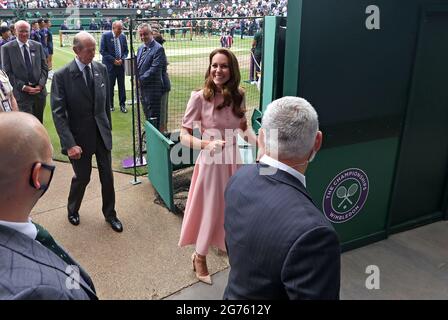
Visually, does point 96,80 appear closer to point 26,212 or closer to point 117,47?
point 26,212

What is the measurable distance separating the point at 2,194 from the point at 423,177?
4.21 m

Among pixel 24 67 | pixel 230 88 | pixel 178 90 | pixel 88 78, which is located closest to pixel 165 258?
pixel 230 88

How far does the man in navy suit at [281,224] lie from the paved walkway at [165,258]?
6.04 feet

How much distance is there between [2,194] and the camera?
122 centimetres

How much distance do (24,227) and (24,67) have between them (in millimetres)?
5639

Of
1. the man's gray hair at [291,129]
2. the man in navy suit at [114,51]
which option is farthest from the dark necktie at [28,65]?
the man's gray hair at [291,129]

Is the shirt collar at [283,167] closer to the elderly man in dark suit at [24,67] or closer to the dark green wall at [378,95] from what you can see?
the dark green wall at [378,95]

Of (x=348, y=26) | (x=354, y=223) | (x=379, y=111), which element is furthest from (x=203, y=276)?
(x=348, y=26)

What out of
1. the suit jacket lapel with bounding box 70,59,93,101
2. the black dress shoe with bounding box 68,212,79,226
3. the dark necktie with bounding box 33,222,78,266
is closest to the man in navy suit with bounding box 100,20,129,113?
the black dress shoe with bounding box 68,212,79,226

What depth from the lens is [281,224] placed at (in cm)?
143

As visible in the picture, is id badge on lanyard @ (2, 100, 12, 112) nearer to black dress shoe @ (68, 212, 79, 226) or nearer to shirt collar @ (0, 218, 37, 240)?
black dress shoe @ (68, 212, 79, 226)

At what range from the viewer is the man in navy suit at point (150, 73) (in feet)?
21.1

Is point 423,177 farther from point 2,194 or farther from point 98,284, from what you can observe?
point 2,194

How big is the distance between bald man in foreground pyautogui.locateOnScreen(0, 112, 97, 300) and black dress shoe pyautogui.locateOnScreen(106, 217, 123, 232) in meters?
2.96
